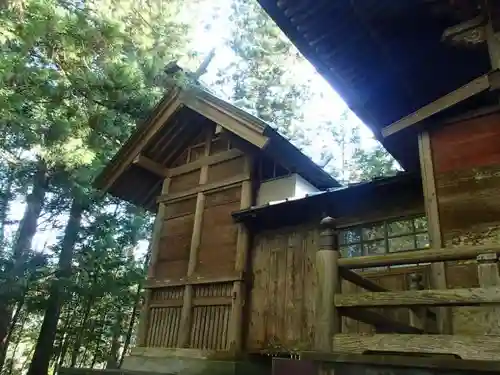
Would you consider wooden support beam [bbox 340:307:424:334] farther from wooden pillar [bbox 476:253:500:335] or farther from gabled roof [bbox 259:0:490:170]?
gabled roof [bbox 259:0:490:170]

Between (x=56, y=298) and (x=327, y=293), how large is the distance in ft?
32.4

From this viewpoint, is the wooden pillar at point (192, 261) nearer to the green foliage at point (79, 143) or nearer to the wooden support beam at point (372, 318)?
the green foliage at point (79, 143)

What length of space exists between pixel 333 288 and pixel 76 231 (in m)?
11.7

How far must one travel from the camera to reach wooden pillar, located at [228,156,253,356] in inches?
296

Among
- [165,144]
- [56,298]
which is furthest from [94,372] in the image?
[165,144]

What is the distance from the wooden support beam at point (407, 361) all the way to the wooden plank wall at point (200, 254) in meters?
A: 4.48

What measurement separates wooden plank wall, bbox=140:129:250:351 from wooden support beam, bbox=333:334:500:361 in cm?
447

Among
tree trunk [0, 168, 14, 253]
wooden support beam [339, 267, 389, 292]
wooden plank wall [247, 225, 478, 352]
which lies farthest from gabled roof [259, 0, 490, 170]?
tree trunk [0, 168, 14, 253]

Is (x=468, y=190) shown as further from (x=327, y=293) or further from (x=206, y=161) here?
(x=206, y=161)

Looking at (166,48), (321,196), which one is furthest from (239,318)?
(166,48)

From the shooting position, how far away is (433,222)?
4.64 m

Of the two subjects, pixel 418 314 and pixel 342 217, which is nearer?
pixel 418 314

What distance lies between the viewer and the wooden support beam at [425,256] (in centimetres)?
325

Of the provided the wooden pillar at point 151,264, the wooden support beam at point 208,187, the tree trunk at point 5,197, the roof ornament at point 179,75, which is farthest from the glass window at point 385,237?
the tree trunk at point 5,197
